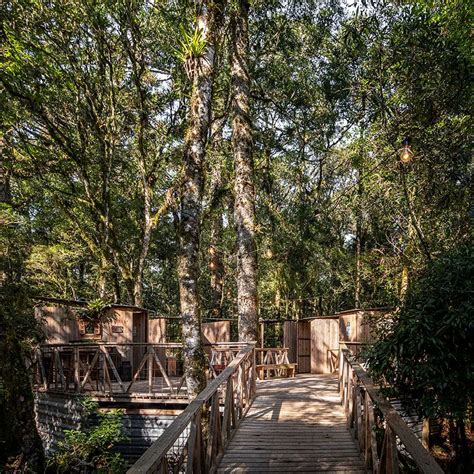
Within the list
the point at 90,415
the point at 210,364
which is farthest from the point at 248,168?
the point at 90,415

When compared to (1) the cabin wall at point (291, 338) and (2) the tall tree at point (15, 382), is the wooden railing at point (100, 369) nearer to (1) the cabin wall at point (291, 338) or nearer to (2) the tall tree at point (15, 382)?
(2) the tall tree at point (15, 382)

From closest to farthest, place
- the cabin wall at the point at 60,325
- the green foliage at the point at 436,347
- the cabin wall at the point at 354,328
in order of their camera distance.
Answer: the green foliage at the point at 436,347
the cabin wall at the point at 60,325
the cabin wall at the point at 354,328

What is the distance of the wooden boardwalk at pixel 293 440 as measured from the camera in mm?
4539

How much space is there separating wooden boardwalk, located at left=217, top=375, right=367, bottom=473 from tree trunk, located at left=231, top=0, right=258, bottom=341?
2.16 meters

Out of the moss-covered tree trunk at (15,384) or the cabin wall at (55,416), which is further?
the cabin wall at (55,416)

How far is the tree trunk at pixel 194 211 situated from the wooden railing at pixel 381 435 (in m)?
2.16

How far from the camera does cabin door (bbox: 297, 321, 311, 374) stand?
15.6m

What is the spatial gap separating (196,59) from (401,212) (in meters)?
8.28

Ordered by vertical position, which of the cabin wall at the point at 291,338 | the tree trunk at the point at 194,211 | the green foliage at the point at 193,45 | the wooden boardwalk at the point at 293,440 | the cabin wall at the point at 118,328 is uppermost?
the green foliage at the point at 193,45

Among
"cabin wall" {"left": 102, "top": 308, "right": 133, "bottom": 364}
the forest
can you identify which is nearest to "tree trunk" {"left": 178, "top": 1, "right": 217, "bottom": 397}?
the forest

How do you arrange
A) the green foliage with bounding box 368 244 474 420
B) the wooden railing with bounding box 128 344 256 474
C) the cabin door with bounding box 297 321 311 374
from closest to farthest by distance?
the wooden railing with bounding box 128 344 256 474, the green foliage with bounding box 368 244 474 420, the cabin door with bounding box 297 321 311 374

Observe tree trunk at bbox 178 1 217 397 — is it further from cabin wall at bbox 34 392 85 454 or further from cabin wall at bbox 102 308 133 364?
cabin wall at bbox 102 308 133 364

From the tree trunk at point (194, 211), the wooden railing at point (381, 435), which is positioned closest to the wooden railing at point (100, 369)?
the tree trunk at point (194, 211)

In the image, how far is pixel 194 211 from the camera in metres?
6.16
